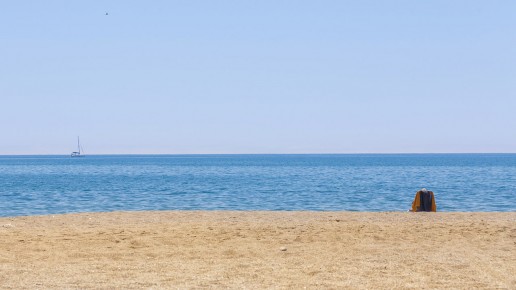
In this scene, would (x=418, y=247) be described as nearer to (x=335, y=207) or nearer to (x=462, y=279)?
(x=462, y=279)

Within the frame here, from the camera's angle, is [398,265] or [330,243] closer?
[398,265]

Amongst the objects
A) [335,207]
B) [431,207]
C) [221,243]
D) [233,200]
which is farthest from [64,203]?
[221,243]

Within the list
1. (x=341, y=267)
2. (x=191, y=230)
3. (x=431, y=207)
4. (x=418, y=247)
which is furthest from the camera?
(x=431, y=207)

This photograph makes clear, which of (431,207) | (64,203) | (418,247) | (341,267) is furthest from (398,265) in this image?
(64,203)

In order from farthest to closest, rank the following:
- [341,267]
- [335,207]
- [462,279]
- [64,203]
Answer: [64,203] < [335,207] < [341,267] < [462,279]

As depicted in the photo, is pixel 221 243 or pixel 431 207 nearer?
pixel 221 243

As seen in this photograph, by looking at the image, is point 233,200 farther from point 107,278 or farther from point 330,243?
point 107,278

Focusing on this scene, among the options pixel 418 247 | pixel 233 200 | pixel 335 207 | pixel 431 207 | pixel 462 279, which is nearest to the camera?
pixel 462 279

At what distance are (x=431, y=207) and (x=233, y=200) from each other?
19655 millimetres

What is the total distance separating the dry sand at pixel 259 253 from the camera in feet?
35.5

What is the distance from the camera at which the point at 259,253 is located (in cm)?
1352

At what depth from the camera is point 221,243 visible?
14.7 m

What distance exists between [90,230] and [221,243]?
13.1 ft

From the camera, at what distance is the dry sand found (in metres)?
10.8
